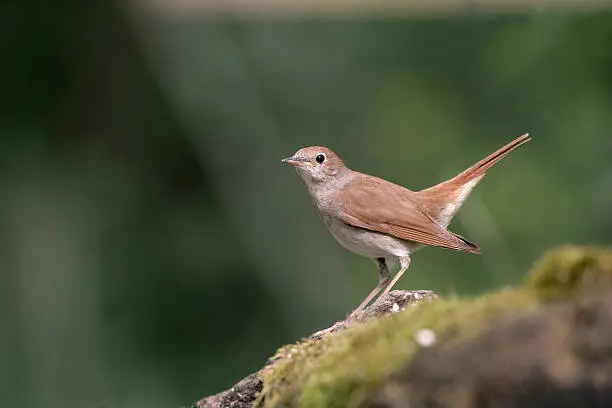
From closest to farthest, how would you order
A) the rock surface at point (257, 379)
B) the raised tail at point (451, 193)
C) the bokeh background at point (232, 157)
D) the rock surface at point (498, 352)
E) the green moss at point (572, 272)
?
the rock surface at point (498, 352), the green moss at point (572, 272), the rock surface at point (257, 379), the raised tail at point (451, 193), the bokeh background at point (232, 157)

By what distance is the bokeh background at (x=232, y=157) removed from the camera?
7152 mm

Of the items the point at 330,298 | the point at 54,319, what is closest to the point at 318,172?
the point at 330,298

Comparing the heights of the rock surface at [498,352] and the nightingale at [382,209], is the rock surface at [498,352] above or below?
below

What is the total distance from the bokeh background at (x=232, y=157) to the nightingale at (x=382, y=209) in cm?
103

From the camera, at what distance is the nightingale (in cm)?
532

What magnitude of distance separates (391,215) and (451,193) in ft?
1.73

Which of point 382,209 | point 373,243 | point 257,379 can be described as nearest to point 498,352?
point 257,379

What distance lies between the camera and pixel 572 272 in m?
2.11

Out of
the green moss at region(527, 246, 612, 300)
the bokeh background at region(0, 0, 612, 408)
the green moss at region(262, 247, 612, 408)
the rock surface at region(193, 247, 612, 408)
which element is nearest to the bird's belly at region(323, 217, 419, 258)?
the bokeh background at region(0, 0, 612, 408)

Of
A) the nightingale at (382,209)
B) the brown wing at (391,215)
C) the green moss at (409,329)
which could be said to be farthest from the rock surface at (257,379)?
the brown wing at (391,215)

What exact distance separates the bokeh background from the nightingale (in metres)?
1.03

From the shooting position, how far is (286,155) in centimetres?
784

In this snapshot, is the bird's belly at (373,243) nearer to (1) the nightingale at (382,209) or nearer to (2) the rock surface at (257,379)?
(1) the nightingale at (382,209)

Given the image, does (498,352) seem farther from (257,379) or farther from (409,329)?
(257,379)
